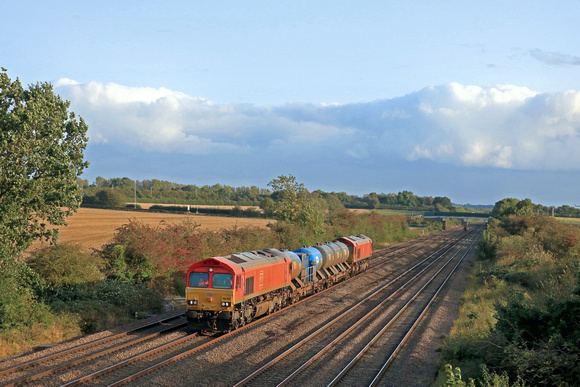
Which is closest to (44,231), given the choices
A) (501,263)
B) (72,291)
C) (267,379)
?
(72,291)

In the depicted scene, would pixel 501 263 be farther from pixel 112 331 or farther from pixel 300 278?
pixel 112 331

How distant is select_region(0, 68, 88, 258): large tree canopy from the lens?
1988 centimetres

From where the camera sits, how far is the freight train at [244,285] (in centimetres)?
2112

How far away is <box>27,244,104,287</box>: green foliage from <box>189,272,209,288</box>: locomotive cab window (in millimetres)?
7479

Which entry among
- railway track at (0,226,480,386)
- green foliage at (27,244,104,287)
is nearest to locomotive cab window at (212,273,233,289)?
railway track at (0,226,480,386)

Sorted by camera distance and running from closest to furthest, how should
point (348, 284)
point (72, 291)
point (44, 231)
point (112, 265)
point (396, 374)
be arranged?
point (396, 374), point (44, 231), point (72, 291), point (112, 265), point (348, 284)

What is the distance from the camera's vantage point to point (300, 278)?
30734mm

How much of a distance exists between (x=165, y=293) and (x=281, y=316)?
942 centimetres

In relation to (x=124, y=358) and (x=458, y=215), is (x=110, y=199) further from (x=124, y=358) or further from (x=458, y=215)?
(x=458, y=215)

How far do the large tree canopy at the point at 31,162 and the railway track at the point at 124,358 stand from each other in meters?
6.12

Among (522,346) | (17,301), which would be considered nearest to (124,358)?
(17,301)

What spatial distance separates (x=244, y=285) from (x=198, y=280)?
2.13 meters

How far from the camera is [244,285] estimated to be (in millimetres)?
22047

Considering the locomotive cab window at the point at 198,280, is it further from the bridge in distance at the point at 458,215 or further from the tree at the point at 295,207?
the bridge in distance at the point at 458,215
